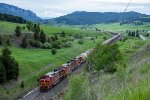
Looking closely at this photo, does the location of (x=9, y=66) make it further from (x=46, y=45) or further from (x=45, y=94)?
(x=46, y=45)

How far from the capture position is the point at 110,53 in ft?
201

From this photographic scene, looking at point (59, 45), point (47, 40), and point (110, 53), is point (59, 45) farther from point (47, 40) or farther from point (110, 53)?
point (110, 53)

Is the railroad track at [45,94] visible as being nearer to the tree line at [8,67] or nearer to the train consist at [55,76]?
the train consist at [55,76]

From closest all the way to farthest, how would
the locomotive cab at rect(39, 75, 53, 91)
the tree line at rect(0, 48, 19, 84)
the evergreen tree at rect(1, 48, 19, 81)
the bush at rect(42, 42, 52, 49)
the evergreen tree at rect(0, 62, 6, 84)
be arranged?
the evergreen tree at rect(0, 62, 6, 84) → the locomotive cab at rect(39, 75, 53, 91) → the tree line at rect(0, 48, 19, 84) → the evergreen tree at rect(1, 48, 19, 81) → the bush at rect(42, 42, 52, 49)

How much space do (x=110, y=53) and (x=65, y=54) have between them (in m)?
40.1

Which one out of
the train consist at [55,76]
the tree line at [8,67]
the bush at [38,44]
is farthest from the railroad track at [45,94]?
the bush at [38,44]

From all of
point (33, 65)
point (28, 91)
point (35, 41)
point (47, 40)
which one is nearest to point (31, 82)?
point (28, 91)

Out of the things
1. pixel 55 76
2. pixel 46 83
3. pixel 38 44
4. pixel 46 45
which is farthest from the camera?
pixel 46 45

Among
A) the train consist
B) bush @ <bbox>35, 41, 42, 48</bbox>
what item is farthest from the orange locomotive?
bush @ <bbox>35, 41, 42, 48</bbox>

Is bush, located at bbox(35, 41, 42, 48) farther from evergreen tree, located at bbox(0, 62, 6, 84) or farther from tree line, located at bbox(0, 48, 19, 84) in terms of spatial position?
evergreen tree, located at bbox(0, 62, 6, 84)

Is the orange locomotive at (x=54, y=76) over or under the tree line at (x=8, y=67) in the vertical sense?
under

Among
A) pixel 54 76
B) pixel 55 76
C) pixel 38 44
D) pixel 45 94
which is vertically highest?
pixel 38 44

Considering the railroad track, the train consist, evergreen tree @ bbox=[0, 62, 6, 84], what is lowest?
the railroad track

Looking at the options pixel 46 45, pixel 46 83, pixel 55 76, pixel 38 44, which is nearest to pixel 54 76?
pixel 55 76
